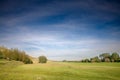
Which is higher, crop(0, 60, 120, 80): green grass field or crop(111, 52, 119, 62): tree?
crop(111, 52, 119, 62): tree

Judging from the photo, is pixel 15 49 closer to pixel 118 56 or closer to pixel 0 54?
pixel 0 54

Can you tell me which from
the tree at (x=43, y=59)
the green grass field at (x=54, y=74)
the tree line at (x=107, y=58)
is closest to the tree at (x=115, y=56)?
the tree line at (x=107, y=58)

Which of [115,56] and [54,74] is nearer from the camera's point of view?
[54,74]

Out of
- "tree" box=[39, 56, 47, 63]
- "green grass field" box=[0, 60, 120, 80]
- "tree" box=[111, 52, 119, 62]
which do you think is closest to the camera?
"green grass field" box=[0, 60, 120, 80]

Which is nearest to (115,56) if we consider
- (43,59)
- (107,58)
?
(107,58)

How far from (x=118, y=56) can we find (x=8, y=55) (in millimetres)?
89228

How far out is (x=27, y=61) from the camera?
332ft

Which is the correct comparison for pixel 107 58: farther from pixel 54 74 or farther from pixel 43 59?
pixel 54 74

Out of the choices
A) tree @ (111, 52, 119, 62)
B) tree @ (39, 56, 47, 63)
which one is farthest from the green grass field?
tree @ (111, 52, 119, 62)

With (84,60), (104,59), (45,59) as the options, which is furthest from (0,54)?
(104,59)

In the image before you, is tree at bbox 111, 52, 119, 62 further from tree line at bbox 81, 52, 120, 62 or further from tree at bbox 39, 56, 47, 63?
tree at bbox 39, 56, 47, 63

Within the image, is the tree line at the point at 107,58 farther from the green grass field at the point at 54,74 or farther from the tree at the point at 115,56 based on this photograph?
the green grass field at the point at 54,74

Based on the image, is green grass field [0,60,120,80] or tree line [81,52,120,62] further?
tree line [81,52,120,62]

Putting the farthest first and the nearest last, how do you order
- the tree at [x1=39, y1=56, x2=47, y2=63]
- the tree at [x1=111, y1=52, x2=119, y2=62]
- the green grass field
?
the tree at [x1=111, y1=52, x2=119, y2=62]
the tree at [x1=39, y1=56, x2=47, y2=63]
the green grass field
